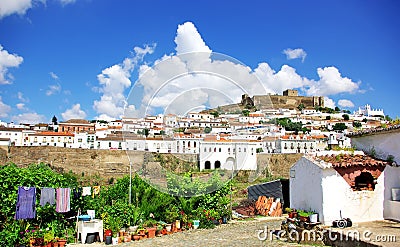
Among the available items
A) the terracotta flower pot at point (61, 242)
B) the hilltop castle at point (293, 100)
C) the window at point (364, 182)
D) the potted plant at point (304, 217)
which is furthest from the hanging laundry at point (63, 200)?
the hilltop castle at point (293, 100)

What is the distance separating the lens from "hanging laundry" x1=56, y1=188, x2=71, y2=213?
8938 millimetres

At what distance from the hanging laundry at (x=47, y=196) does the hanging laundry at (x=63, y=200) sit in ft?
0.40

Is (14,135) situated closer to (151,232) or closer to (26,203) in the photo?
(26,203)

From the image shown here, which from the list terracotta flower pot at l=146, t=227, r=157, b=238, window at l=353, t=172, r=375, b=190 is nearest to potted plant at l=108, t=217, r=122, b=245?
terracotta flower pot at l=146, t=227, r=157, b=238

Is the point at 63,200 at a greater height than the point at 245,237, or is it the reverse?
the point at 63,200

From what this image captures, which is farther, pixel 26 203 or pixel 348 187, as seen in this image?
pixel 348 187

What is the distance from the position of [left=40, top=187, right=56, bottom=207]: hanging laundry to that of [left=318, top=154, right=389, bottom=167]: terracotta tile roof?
7256mm

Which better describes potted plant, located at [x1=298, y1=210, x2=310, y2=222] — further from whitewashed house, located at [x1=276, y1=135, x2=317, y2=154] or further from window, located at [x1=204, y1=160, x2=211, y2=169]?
whitewashed house, located at [x1=276, y1=135, x2=317, y2=154]

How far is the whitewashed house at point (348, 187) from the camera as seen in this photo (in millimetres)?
9359

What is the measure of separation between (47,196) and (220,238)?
444cm

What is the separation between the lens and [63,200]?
902 cm

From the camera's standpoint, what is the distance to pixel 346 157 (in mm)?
9984

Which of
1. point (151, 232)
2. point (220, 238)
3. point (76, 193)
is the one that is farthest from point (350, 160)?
point (76, 193)

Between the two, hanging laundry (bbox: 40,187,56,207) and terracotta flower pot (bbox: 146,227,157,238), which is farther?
terracotta flower pot (bbox: 146,227,157,238)
